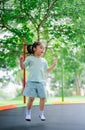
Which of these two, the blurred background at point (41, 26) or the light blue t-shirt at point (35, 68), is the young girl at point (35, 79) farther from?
the blurred background at point (41, 26)

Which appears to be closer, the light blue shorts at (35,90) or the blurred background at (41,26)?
the light blue shorts at (35,90)

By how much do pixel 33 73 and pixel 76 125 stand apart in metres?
0.57

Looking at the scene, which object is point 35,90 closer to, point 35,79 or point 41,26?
point 35,79

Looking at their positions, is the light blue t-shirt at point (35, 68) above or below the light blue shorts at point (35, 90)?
above

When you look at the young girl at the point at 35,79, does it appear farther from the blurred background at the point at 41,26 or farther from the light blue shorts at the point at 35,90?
the blurred background at the point at 41,26

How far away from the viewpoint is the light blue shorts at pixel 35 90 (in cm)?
278

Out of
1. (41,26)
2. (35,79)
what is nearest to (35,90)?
(35,79)

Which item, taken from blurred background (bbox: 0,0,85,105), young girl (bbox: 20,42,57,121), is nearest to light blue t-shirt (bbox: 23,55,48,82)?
young girl (bbox: 20,42,57,121)

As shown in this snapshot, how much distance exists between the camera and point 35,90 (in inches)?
110

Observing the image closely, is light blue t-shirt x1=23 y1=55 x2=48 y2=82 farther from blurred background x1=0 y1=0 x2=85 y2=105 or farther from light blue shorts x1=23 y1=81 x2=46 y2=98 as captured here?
blurred background x1=0 y1=0 x2=85 y2=105

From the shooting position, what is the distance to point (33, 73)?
9.27 feet

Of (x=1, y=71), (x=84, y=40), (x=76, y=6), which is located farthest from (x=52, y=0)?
(x=1, y=71)

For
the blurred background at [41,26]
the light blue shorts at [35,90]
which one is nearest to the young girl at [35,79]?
the light blue shorts at [35,90]

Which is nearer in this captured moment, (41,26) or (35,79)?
(35,79)
